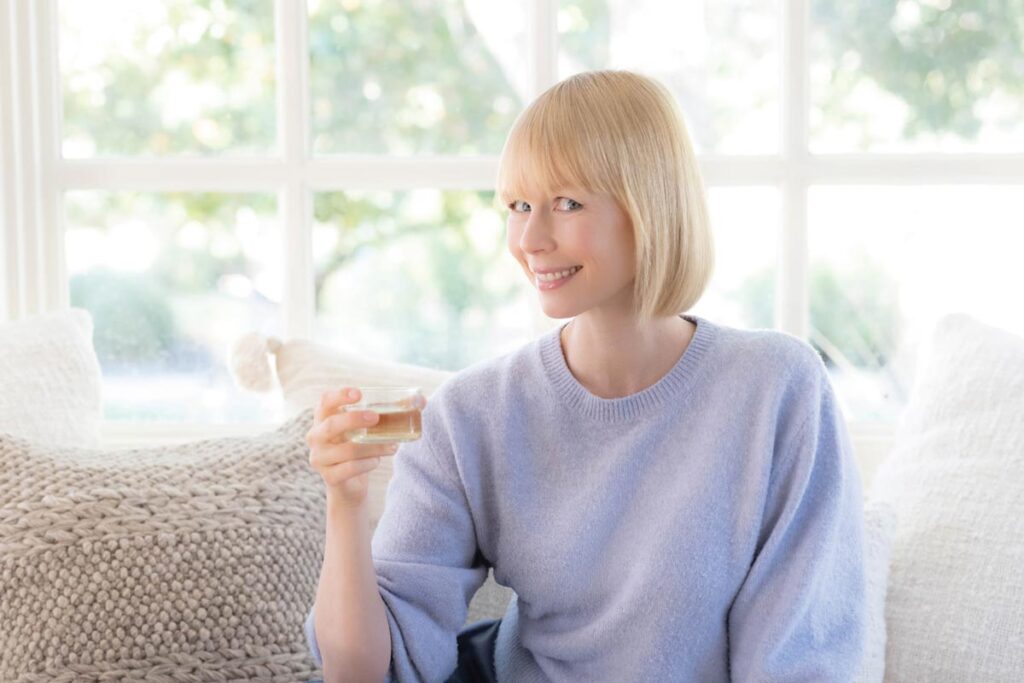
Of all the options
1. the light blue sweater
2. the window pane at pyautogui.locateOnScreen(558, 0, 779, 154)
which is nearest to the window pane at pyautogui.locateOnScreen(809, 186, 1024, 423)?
the window pane at pyautogui.locateOnScreen(558, 0, 779, 154)

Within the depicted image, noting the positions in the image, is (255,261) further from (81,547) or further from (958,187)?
(958,187)

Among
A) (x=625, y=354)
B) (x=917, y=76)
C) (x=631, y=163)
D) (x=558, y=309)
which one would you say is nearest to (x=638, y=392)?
(x=625, y=354)

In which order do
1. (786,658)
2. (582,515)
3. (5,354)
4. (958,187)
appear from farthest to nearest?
(958,187), (5,354), (582,515), (786,658)

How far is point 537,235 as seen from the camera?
1.45 meters

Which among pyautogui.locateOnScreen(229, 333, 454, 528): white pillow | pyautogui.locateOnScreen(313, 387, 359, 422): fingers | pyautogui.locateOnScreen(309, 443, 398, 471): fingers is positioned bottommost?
pyautogui.locateOnScreen(229, 333, 454, 528): white pillow

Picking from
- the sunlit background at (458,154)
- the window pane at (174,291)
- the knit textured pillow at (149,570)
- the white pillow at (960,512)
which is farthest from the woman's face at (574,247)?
the window pane at (174,291)

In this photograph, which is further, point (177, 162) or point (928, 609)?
point (177, 162)

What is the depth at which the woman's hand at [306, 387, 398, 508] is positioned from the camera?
1.23 m

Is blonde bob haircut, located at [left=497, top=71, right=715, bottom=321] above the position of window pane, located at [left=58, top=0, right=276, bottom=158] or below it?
below

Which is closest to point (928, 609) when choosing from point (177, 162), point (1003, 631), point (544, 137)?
point (1003, 631)

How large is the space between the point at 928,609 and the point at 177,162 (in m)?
1.65

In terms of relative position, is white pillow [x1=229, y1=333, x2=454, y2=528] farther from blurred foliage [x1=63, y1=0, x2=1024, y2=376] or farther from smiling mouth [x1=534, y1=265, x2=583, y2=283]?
smiling mouth [x1=534, y1=265, x2=583, y2=283]

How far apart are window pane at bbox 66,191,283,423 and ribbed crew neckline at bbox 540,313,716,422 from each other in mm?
968

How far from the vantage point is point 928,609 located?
159cm
